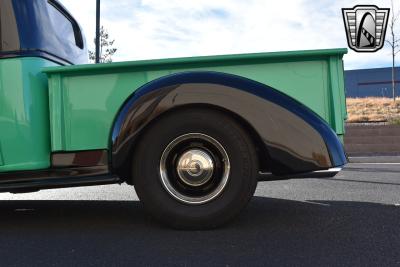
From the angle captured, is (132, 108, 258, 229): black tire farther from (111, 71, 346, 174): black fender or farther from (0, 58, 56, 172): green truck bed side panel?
(0, 58, 56, 172): green truck bed side panel

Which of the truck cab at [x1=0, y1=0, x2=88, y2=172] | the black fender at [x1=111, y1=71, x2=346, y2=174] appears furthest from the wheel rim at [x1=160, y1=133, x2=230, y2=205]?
the truck cab at [x1=0, y1=0, x2=88, y2=172]

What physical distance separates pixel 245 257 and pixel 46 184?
145 centimetres

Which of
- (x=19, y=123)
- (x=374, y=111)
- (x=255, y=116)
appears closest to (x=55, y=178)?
(x=19, y=123)

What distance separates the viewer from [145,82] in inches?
124

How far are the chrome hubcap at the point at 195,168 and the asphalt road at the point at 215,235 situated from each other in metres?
0.34

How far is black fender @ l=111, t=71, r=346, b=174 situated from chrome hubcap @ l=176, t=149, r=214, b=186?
347 mm

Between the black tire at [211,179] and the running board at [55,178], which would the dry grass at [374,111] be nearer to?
the black tire at [211,179]

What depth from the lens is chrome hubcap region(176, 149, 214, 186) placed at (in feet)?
10.0

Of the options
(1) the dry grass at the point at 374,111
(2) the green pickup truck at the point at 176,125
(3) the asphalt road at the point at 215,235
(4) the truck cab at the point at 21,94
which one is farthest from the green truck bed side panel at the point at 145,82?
(1) the dry grass at the point at 374,111

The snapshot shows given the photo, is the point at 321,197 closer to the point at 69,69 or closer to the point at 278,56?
the point at 278,56

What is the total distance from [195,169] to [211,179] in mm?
125

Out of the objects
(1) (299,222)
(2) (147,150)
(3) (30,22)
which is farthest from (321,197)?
(3) (30,22)

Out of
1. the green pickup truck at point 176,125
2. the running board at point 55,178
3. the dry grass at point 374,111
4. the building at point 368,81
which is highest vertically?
the building at point 368,81

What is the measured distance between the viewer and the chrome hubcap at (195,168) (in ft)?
10.0
